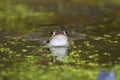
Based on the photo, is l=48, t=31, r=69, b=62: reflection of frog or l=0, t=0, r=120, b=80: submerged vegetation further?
l=48, t=31, r=69, b=62: reflection of frog

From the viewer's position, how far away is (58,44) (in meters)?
2.62

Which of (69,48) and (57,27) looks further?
(57,27)

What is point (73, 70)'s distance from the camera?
2.31m

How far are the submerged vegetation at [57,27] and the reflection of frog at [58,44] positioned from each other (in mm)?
35

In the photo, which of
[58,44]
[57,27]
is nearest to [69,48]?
[58,44]

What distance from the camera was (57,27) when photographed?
3062mm

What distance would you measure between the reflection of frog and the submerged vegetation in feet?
0.12

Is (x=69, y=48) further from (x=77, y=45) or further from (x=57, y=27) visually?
(x=57, y=27)

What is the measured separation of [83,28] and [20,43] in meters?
0.58

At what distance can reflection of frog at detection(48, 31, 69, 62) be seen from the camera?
254 cm

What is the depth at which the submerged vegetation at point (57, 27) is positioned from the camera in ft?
7.57

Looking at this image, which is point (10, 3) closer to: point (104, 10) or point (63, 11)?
point (63, 11)

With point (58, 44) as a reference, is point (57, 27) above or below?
above

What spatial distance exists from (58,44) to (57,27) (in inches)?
18.0
